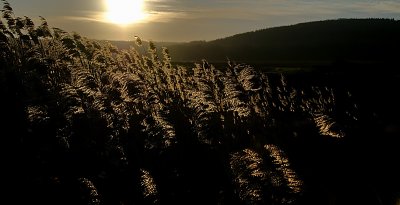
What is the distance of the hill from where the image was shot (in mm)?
108688

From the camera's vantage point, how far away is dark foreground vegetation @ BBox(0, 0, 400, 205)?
6.34 m

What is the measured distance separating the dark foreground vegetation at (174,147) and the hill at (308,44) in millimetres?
81264

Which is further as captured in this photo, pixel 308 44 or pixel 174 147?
pixel 308 44

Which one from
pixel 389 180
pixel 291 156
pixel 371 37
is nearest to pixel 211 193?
pixel 291 156

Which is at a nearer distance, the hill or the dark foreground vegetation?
the dark foreground vegetation

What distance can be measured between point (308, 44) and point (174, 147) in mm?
132566

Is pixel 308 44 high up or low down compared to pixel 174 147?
down

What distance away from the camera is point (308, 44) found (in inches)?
5379

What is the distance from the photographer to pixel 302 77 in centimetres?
3256

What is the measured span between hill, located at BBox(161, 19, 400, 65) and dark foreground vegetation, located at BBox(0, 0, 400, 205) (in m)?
81.3

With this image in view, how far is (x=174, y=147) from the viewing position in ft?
32.3

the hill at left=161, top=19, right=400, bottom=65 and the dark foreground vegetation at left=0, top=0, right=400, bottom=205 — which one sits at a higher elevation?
the dark foreground vegetation at left=0, top=0, right=400, bottom=205

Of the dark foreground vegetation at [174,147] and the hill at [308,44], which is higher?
the dark foreground vegetation at [174,147]

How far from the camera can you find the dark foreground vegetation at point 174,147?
6.34 metres
